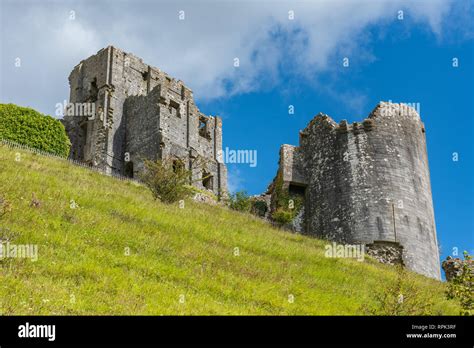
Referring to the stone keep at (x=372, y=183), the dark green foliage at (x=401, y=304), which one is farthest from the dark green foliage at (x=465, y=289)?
the stone keep at (x=372, y=183)

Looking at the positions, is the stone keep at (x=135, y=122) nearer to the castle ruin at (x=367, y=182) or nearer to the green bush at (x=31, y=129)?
the castle ruin at (x=367, y=182)

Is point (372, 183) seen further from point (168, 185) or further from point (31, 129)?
point (31, 129)

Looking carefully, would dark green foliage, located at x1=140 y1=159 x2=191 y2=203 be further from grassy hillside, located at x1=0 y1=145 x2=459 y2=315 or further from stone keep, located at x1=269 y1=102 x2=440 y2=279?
stone keep, located at x1=269 y1=102 x2=440 y2=279

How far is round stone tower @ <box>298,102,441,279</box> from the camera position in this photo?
1222 inches

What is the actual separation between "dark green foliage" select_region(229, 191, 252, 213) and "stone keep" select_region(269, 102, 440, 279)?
11.9ft

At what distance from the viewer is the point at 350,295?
1770 cm

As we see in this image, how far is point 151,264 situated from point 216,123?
42.0 m

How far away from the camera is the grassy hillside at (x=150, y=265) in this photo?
12.5 metres

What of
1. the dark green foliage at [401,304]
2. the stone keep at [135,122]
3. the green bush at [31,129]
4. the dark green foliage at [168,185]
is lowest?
the dark green foliage at [401,304]

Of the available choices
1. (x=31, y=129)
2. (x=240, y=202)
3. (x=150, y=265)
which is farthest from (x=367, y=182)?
(x=31, y=129)

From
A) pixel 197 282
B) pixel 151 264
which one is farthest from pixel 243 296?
pixel 151 264

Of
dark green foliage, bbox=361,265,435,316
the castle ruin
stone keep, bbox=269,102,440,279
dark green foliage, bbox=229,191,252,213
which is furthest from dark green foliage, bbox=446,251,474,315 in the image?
dark green foliage, bbox=229,191,252,213

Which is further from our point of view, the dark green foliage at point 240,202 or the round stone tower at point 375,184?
the dark green foliage at point 240,202

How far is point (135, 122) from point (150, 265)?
117ft
